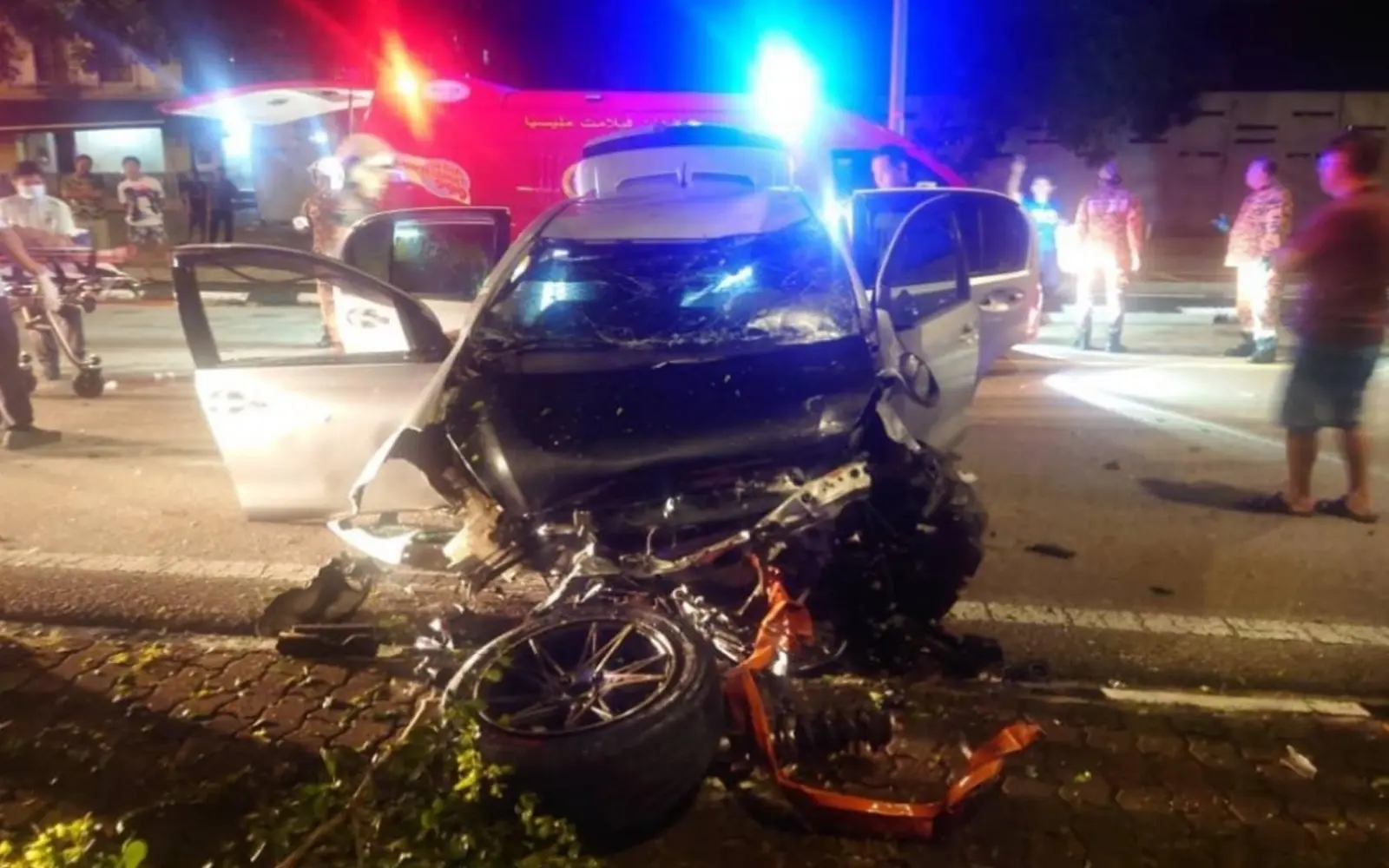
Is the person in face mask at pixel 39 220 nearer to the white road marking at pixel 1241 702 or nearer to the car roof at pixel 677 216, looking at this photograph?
the car roof at pixel 677 216

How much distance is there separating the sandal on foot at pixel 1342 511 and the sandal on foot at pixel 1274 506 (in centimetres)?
7

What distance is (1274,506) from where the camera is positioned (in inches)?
229

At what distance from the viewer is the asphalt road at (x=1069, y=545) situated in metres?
4.39

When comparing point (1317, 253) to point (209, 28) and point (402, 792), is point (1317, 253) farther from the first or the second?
point (209, 28)

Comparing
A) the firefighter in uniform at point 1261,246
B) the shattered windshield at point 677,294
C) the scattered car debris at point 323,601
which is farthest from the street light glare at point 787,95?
the scattered car debris at point 323,601

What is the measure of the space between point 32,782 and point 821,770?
7.62 feet

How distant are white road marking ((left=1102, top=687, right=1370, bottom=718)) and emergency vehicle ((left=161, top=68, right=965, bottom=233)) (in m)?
7.04

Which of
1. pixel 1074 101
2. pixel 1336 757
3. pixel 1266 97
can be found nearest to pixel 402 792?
pixel 1336 757

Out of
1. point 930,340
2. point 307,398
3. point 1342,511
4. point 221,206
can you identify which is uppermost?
point 221,206

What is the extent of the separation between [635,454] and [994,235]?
16.4 ft

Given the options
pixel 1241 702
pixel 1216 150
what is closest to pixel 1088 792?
pixel 1241 702

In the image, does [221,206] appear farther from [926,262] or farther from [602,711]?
[602,711]

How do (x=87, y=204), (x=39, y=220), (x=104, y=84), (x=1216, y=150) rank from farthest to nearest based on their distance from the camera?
(x=104, y=84)
(x=1216, y=150)
(x=87, y=204)
(x=39, y=220)

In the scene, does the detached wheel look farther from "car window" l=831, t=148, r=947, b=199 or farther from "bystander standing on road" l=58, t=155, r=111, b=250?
"bystander standing on road" l=58, t=155, r=111, b=250
